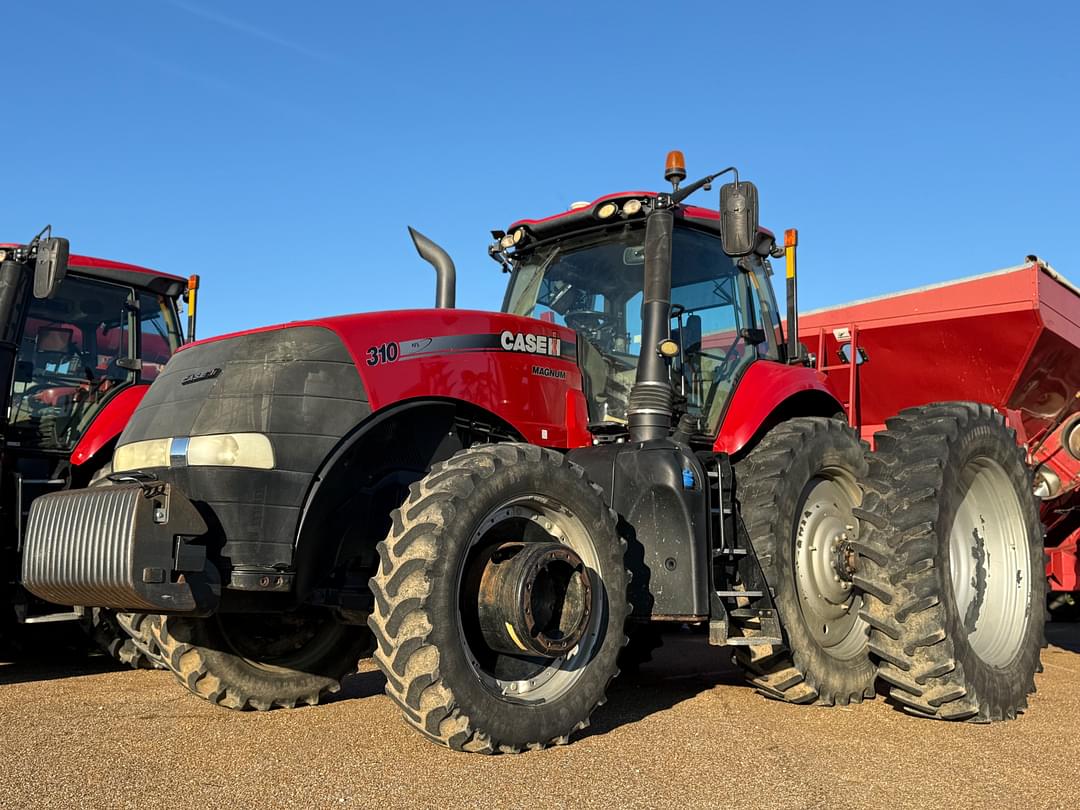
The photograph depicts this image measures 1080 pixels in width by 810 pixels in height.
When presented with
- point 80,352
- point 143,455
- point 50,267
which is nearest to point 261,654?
point 143,455

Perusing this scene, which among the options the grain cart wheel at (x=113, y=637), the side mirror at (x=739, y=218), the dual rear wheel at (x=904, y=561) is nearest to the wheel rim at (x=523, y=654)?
the dual rear wheel at (x=904, y=561)

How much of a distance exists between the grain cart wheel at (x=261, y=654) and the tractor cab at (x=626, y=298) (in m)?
1.72

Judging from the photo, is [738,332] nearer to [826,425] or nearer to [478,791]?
[826,425]

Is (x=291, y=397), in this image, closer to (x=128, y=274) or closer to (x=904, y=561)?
(x=904, y=561)

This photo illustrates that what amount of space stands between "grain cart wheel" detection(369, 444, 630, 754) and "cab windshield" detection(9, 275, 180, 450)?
13.6ft

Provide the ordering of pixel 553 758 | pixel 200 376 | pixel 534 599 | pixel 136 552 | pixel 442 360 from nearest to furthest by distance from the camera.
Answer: pixel 136 552
pixel 553 758
pixel 534 599
pixel 200 376
pixel 442 360

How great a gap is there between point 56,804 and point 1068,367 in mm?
6923

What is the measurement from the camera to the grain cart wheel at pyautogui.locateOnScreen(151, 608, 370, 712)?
4816 mm

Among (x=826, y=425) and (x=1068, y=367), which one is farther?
(x=1068, y=367)

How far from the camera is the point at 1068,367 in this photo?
24.6 feet

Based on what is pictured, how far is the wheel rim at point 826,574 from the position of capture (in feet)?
17.7

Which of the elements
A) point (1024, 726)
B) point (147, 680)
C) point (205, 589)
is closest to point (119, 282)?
point (147, 680)

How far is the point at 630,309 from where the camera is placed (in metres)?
5.54

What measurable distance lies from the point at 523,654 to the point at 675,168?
2.57 m
